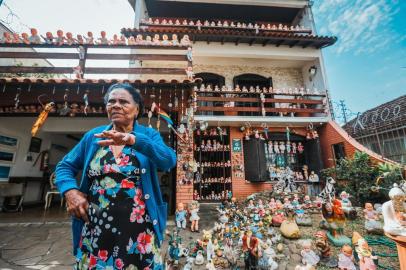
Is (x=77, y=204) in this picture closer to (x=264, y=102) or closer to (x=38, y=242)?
(x=38, y=242)

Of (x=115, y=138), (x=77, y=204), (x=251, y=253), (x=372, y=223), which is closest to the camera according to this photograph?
(x=115, y=138)

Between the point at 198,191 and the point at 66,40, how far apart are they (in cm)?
681

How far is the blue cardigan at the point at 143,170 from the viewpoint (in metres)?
1.40

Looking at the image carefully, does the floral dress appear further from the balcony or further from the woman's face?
the balcony

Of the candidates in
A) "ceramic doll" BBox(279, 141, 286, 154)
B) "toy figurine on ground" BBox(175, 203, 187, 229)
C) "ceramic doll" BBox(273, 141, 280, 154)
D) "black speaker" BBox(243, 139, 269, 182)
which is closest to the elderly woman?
"toy figurine on ground" BBox(175, 203, 187, 229)

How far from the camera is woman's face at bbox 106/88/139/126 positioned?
155 centimetres

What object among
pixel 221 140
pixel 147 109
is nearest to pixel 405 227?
pixel 147 109

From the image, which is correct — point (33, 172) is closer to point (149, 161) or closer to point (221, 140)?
point (221, 140)

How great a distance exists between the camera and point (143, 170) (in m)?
1.47

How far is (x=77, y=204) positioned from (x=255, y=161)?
24.6 ft

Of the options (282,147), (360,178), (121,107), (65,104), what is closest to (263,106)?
(282,147)

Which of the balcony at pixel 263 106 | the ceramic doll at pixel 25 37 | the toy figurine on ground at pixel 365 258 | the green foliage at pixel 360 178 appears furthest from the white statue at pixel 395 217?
the ceramic doll at pixel 25 37

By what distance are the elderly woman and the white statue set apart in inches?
115

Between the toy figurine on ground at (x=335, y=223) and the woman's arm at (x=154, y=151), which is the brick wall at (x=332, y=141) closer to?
the toy figurine on ground at (x=335, y=223)
